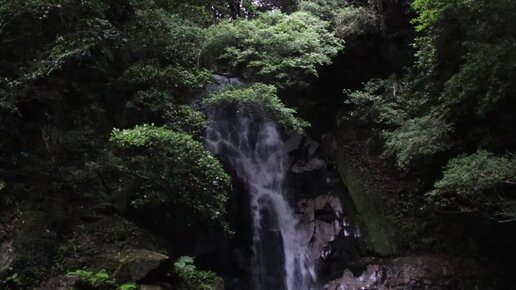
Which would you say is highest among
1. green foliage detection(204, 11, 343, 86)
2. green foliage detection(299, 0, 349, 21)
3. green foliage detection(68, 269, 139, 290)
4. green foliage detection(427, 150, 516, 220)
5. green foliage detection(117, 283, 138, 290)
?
green foliage detection(299, 0, 349, 21)

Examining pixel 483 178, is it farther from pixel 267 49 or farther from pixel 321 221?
pixel 267 49

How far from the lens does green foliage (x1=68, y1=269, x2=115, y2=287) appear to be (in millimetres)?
6844

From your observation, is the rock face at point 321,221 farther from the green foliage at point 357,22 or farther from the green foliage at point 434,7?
the green foliage at point 434,7

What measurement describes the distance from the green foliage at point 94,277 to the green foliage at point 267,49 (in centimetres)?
598

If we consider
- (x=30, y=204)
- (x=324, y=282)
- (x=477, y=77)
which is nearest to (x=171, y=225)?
(x=30, y=204)

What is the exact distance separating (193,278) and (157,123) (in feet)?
11.4

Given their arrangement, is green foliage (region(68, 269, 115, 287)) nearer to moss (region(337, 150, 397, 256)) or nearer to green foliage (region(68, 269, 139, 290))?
green foliage (region(68, 269, 139, 290))

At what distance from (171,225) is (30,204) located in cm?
297

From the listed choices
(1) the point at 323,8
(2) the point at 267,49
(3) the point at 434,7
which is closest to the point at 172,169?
(2) the point at 267,49

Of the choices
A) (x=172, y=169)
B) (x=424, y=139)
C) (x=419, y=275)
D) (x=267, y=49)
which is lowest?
(x=419, y=275)

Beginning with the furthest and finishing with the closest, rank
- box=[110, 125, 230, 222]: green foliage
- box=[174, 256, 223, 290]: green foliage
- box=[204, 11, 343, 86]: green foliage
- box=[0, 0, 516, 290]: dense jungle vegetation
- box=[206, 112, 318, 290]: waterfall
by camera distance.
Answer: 1. box=[206, 112, 318, 290]: waterfall
2. box=[204, 11, 343, 86]: green foliage
3. box=[174, 256, 223, 290]: green foliage
4. box=[110, 125, 230, 222]: green foliage
5. box=[0, 0, 516, 290]: dense jungle vegetation

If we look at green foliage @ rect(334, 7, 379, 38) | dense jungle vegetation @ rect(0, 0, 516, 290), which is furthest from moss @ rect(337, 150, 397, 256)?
green foliage @ rect(334, 7, 379, 38)

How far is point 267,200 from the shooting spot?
41.8 ft

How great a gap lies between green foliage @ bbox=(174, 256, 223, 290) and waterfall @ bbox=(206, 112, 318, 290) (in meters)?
3.25
